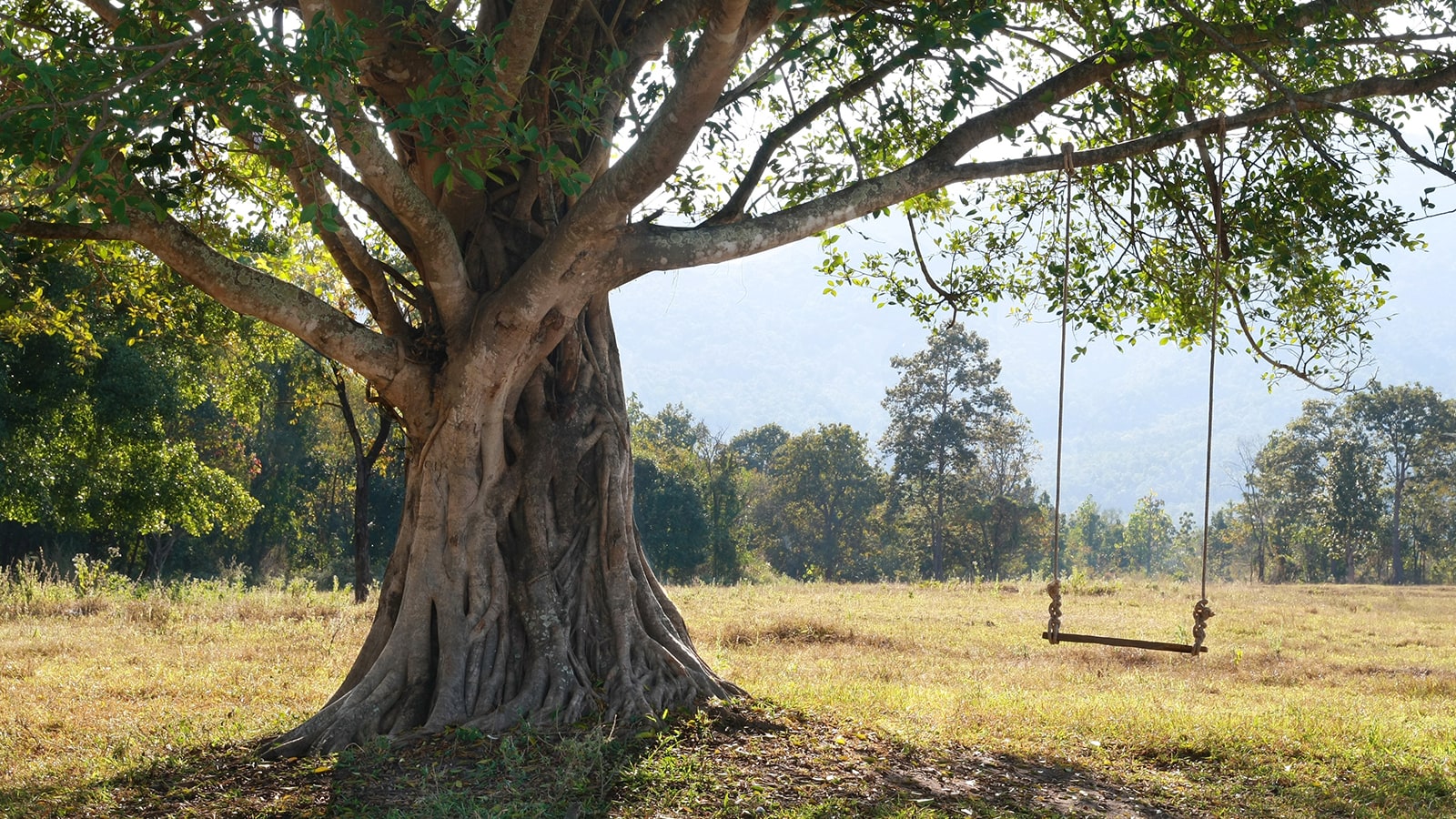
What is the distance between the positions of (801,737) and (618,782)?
4.86 feet

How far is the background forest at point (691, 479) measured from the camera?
68.8ft

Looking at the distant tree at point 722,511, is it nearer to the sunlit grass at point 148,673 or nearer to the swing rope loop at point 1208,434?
the sunlit grass at point 148,673

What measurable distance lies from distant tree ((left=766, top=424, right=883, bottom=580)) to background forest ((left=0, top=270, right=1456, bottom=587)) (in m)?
0.13

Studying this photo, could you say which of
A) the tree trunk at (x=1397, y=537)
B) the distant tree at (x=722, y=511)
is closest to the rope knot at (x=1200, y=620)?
the distant tree at (x=722, y=511)

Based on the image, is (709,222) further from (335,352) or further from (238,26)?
(238,26)

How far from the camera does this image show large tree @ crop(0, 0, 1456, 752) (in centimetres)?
597

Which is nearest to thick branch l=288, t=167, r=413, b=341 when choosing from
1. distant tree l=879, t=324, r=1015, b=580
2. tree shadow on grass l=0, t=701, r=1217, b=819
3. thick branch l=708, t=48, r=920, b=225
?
thick branch l=708, t=48, r=920, b=225

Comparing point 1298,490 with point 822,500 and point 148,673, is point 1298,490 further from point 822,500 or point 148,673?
point 148,673

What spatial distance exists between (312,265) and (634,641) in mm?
6403

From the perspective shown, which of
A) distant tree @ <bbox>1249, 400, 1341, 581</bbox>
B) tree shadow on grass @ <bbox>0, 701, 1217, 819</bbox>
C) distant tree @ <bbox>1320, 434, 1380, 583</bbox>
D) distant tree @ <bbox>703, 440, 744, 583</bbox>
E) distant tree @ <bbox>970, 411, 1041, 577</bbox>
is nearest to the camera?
tree shadow on grass @ <bbox>0, 701, 1217, 819</bbox>

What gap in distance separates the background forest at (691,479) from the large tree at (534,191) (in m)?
5.81

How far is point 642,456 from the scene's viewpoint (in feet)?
182

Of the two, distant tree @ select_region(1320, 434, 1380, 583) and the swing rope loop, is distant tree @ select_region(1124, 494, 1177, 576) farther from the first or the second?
the swing rope loop

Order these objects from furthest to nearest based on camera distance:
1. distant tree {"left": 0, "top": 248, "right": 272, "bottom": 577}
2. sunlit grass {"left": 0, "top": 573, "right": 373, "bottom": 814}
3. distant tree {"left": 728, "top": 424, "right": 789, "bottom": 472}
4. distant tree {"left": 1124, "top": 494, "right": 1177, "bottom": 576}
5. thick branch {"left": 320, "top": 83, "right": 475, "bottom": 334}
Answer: distant tree {"left": 1124, "top": 494, "right": 1177, "bottom": 576}, distant tree {"left": 728, "top": 424, "right": 789, "bottom": 472}, distant tree {"left": 0, "top": 248, "right": 272, "bottom": 577}, sunlit grass {"left": 0, "top": 573, "right": 373, "bottom": 814}, thick branch {"left": 320, "top": 83, "right": 475, "bottom": 334}
